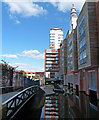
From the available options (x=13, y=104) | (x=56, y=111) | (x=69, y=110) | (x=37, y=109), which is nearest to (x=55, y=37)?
(x=69, y=110)

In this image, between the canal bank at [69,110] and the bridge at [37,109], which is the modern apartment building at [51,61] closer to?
the canal bank at [69,110]

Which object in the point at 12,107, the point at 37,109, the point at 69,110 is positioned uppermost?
the point at 12,107

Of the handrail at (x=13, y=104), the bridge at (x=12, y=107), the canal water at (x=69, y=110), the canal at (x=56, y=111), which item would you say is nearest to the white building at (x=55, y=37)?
the canal water at (x=69, y=110)

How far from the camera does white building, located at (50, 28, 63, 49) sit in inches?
4363

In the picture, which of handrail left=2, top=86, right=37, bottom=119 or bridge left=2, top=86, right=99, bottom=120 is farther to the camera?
bridge left=2, top=86, right=99, bottom=120

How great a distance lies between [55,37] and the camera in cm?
11488

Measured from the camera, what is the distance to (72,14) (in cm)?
4062

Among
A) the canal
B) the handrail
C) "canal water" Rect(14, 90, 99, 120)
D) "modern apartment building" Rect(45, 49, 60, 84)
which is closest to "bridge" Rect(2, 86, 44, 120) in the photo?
the handrail

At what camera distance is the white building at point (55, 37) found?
110812 millimetres

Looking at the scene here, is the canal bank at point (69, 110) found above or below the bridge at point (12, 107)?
below

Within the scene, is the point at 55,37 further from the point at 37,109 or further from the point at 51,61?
the point at 37,109

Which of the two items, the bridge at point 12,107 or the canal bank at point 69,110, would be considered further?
the canal bank at point 69,110

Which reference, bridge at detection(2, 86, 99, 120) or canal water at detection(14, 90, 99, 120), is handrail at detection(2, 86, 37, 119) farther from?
canal water at detection(14, 90, 99, 120)

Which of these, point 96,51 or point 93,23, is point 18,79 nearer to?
point 96,51
